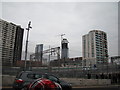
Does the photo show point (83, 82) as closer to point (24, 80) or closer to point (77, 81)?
point (77, 81)

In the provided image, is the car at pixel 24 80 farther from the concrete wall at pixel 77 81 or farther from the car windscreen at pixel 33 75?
the concrete wall at pixel 77 81

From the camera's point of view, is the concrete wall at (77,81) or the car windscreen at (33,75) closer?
the car windscreen at (33,75)

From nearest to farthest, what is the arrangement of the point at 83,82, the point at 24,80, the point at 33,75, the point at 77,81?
the point at 24,80
the point at 33,75
the point at 77,81
the point at 83,82

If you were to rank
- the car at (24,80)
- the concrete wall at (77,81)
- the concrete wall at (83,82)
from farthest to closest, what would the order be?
the concrete wall at (83,82) → the concrete wall at (77,81) → the car at (24,80)

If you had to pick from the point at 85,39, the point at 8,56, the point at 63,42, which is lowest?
the point at 8,56

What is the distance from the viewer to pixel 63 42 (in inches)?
1393

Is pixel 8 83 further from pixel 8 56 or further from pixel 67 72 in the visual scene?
pixel 67 72

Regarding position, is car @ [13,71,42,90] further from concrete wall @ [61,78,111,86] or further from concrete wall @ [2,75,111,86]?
concrete wall @ [61,78,111,86]

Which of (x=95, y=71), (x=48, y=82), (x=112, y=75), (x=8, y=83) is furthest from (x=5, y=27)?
(x=48, y=82)

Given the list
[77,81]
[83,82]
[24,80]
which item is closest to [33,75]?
[24,80]

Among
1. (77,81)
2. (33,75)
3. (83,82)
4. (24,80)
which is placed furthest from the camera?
(83,82)

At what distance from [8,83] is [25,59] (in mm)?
3277

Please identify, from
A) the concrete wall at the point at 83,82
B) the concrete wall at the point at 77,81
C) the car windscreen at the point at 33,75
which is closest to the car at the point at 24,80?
the car windscreen at the point at 33,75

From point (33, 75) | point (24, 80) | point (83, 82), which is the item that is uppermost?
point (33, 75)
